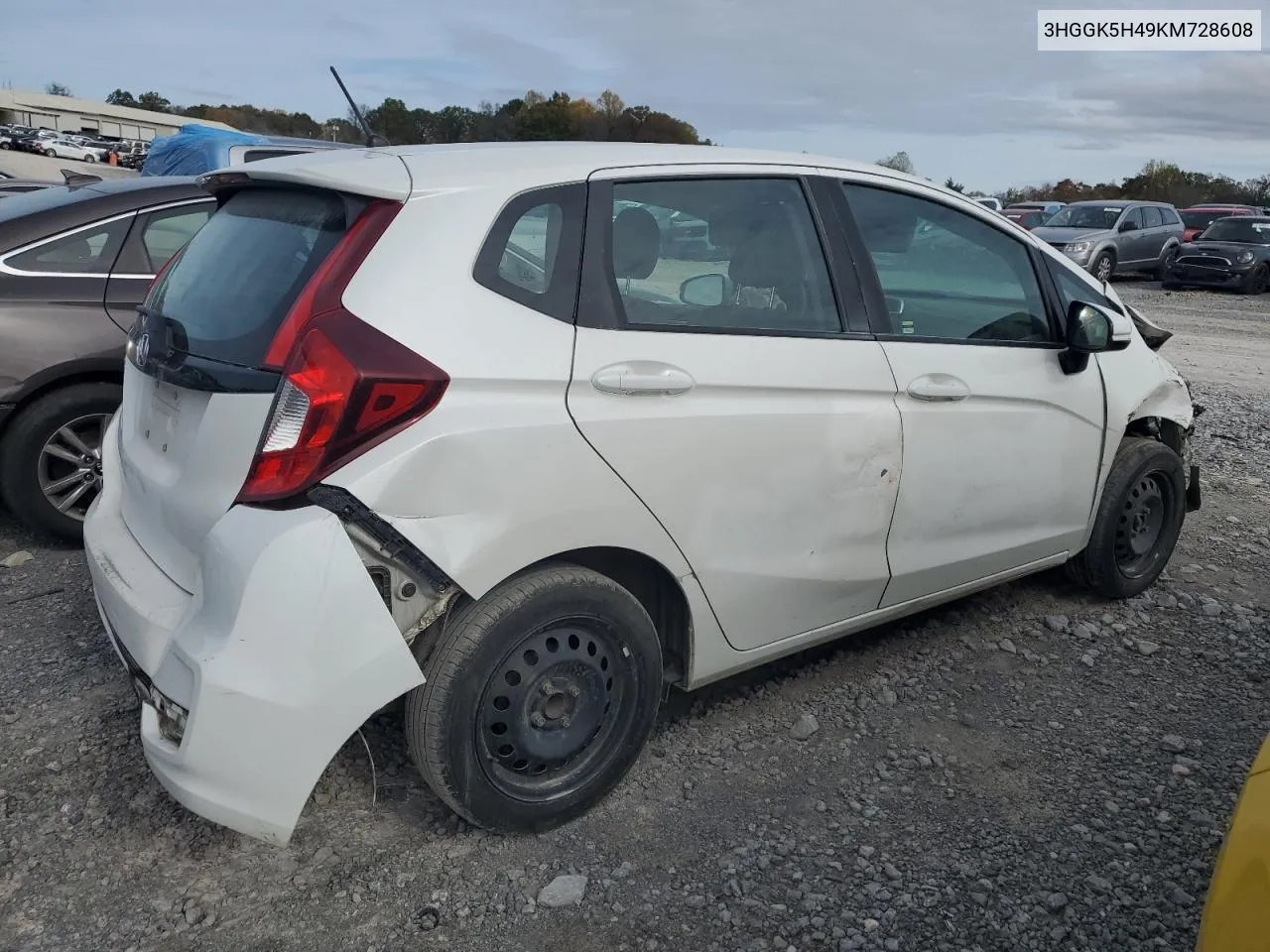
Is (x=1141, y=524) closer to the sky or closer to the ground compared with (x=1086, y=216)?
closer to the ground

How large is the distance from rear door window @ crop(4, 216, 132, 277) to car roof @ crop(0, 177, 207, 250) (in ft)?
0.15

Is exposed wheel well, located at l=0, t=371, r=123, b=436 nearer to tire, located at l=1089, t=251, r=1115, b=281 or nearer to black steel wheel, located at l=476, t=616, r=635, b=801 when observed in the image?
black steel wheel, located at l=476, t=616, r=635, b=801

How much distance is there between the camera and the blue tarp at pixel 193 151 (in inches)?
470

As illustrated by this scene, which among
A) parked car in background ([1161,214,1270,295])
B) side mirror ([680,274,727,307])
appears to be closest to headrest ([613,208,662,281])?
side mirror ([680,274,727,307])

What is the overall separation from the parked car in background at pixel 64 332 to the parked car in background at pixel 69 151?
5277 cm

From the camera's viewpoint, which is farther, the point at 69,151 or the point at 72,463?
the point at 69,151

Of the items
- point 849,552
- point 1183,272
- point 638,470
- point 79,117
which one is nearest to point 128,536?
point 638,470

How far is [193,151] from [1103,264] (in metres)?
16.1

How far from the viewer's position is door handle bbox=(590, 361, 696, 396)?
102 inches

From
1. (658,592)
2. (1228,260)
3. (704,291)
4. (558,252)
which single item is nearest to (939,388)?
(704,291)

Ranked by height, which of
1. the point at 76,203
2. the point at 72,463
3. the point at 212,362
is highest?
the point at 76,203

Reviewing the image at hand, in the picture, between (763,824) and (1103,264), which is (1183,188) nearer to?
(1103,264)

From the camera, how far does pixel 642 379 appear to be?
2.64 metres

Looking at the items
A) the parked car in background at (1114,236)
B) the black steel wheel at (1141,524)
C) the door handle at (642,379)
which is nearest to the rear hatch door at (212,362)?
the door handle at (642,379)
